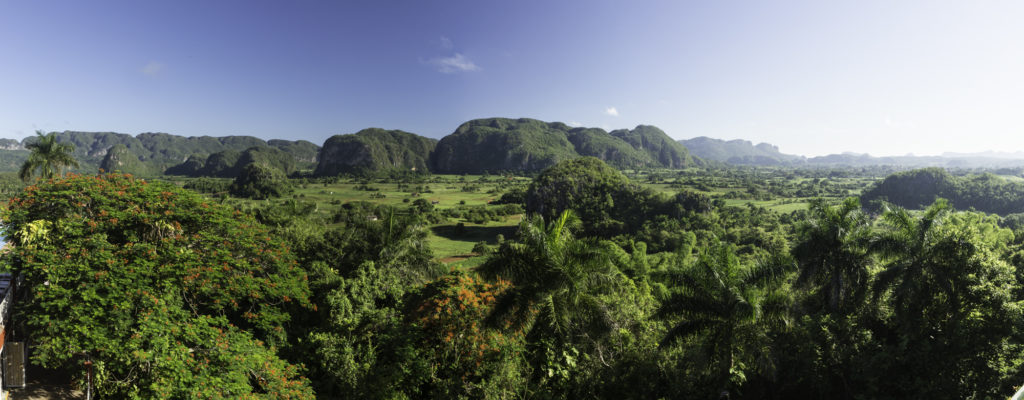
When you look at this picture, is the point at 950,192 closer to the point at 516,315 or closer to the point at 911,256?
the point at 911,256

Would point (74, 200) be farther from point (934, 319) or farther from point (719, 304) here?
point (934, 319)

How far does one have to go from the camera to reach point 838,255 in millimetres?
14461

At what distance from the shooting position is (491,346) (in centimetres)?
1245

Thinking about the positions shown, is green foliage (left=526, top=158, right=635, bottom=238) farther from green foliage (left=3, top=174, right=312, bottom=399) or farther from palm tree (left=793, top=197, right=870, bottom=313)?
green foliage (left=3, top=174, right=312, bottom=399)

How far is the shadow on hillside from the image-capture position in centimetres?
6406

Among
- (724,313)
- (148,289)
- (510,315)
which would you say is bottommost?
(510,315)

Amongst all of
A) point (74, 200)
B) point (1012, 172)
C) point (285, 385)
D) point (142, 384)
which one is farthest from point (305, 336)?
point (1012, 172)

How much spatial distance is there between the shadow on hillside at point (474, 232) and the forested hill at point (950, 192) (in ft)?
245

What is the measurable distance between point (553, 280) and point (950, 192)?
14929 cm

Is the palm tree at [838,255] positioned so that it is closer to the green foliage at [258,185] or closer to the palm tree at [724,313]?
the palm tree at [724,313]

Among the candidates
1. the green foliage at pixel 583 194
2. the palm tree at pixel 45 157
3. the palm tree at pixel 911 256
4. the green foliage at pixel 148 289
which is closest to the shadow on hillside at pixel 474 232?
the green foliage at pixel 583 194

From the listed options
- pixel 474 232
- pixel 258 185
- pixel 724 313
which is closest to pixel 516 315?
pixel 724 313

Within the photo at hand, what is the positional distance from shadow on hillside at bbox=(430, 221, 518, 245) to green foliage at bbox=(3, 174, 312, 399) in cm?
4630

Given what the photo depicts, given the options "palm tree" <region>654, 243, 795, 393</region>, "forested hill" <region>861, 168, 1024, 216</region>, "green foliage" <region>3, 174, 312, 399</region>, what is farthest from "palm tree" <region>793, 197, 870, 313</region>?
"forested hill" <region>861, 168, 1024, 216</region>
